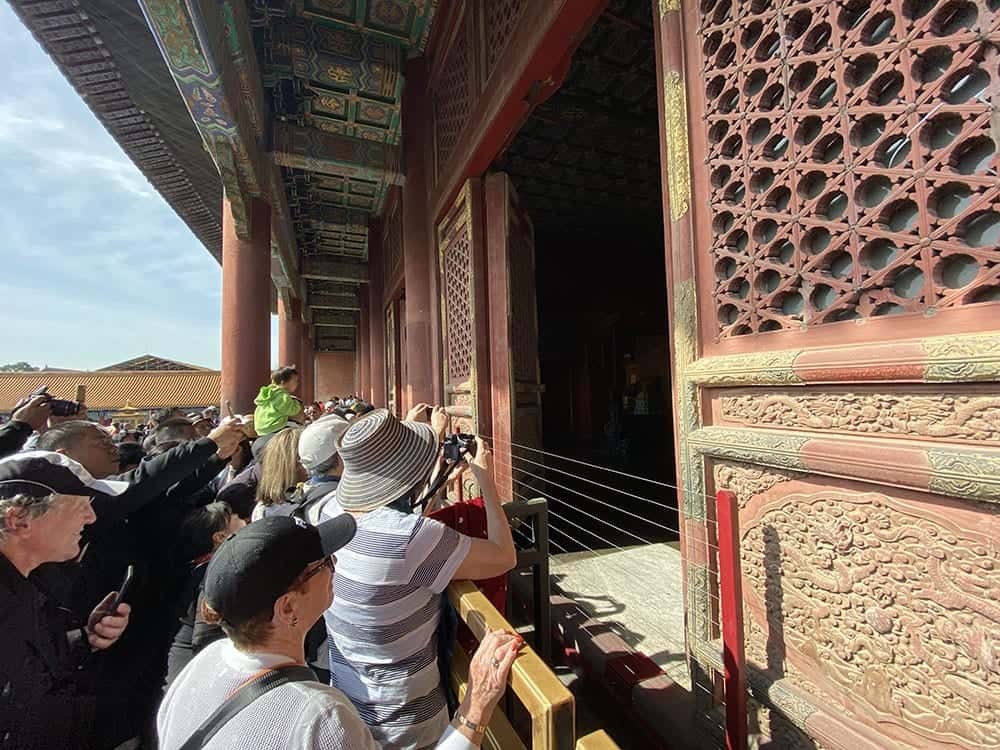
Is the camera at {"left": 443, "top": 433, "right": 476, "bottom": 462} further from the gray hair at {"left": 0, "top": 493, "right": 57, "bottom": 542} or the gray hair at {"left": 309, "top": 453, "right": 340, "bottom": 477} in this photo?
the gray hair at {"left": 0, "top": 493, "right": 57, "bottom": 542}

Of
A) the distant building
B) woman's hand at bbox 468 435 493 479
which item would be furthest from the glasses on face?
the distant building

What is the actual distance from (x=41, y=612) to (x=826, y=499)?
2.04m

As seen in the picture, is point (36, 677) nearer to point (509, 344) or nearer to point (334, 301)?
point (509, 344)

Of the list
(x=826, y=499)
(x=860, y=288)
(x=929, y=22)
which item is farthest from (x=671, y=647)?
(x=929, y=22)

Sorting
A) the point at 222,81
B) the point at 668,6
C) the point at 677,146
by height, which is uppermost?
the point at 222,81

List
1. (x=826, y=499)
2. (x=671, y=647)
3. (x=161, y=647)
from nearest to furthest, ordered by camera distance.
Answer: (x=826, y=499)
(x=161, y=647)
(x=671, y=647)

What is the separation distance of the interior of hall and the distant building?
20.2m

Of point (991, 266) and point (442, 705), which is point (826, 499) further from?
point (442, 705)

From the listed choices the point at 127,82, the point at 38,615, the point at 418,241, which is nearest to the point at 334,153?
the point at 418,241

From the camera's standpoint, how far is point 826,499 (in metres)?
1.24

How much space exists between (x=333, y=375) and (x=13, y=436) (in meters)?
21.3

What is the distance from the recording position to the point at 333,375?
891 inches

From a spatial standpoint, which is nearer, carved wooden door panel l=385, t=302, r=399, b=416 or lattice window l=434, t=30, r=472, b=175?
lattice window l=434, t=30, r=472, b=175

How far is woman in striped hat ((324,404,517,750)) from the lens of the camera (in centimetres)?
115
